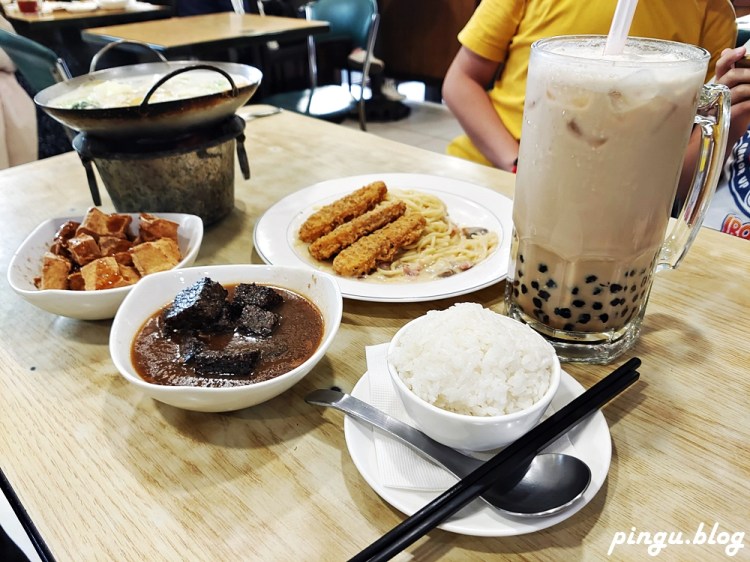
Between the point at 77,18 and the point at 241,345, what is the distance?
6.00 meters

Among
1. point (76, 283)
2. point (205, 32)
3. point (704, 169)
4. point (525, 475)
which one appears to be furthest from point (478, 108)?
point (205, 32)

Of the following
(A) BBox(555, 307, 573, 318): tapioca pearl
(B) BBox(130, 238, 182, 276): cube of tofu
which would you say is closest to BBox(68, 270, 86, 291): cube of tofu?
(B) BBox(130, 238, 182, 276): cube of tofu

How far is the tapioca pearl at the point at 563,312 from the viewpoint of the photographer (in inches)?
39.1

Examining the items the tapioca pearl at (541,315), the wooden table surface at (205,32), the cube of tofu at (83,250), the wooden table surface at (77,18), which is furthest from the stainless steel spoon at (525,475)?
the wooden table surface at (77,18)

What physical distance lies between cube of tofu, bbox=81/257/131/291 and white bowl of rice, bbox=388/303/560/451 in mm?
656

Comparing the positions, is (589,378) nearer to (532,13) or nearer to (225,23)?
(532,13)

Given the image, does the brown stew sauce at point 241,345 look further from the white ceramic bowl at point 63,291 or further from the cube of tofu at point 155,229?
the cube of tofu at point 155,229

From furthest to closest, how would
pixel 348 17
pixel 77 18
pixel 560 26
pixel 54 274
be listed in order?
pixel 77 18, pixel 348 17, pixel 560 26, pixel 54 274

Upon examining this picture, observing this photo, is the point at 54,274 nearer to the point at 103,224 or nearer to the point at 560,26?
the point at 103,224

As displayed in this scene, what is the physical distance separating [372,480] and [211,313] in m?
0.44

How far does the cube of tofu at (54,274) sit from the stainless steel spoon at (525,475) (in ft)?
2.27

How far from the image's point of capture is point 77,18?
5.46 m

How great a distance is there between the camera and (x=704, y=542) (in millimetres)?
692

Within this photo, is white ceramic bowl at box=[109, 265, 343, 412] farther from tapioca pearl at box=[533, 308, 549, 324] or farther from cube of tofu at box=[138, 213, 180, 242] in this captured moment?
tapioca pearl at box=[533, 308, 549, 324]
